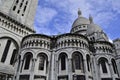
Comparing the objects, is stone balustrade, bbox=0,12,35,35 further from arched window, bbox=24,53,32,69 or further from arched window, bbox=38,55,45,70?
arched window, bbox=38,55,45,70

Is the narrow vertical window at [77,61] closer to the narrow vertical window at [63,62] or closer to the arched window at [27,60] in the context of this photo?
the narrow vertical window at [63,62]

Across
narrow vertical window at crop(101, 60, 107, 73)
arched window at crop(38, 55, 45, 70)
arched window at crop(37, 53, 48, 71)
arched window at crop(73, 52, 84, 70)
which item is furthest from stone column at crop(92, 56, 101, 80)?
arched window at crop(38, 55, 45, 70)

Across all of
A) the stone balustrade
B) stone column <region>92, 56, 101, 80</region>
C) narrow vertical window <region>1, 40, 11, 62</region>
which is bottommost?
stone column <region>92, 56, 101, 80</region>

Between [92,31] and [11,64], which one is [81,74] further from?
[92,31]

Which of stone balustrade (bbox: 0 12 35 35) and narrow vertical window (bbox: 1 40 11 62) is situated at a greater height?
stone balustrade (bbox: 0 12 35 35)

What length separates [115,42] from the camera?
137 feet

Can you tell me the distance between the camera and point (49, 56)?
24953mm

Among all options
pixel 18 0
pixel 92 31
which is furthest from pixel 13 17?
pixel 92 31

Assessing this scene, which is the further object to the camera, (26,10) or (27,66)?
(26,10)

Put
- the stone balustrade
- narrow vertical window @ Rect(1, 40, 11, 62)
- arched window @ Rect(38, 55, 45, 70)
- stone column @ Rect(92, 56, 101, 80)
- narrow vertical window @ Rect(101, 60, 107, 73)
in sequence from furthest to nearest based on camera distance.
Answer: the stone balustrade → narrow vertical window @ Rect(101, 60, 107, 73) → narrow vertical window @ Rect(1, 40, 11, 62) → stone column @ Rect(92, 56, 101, 80) → arched window @ Rect(38, 55, 45, 70)

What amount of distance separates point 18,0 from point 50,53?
720 inches

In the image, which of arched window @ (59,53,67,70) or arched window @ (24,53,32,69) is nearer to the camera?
arched window @ (59,53,67,70)

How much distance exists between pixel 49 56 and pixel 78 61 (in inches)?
238

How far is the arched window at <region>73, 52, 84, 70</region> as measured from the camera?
22875 millimetres
